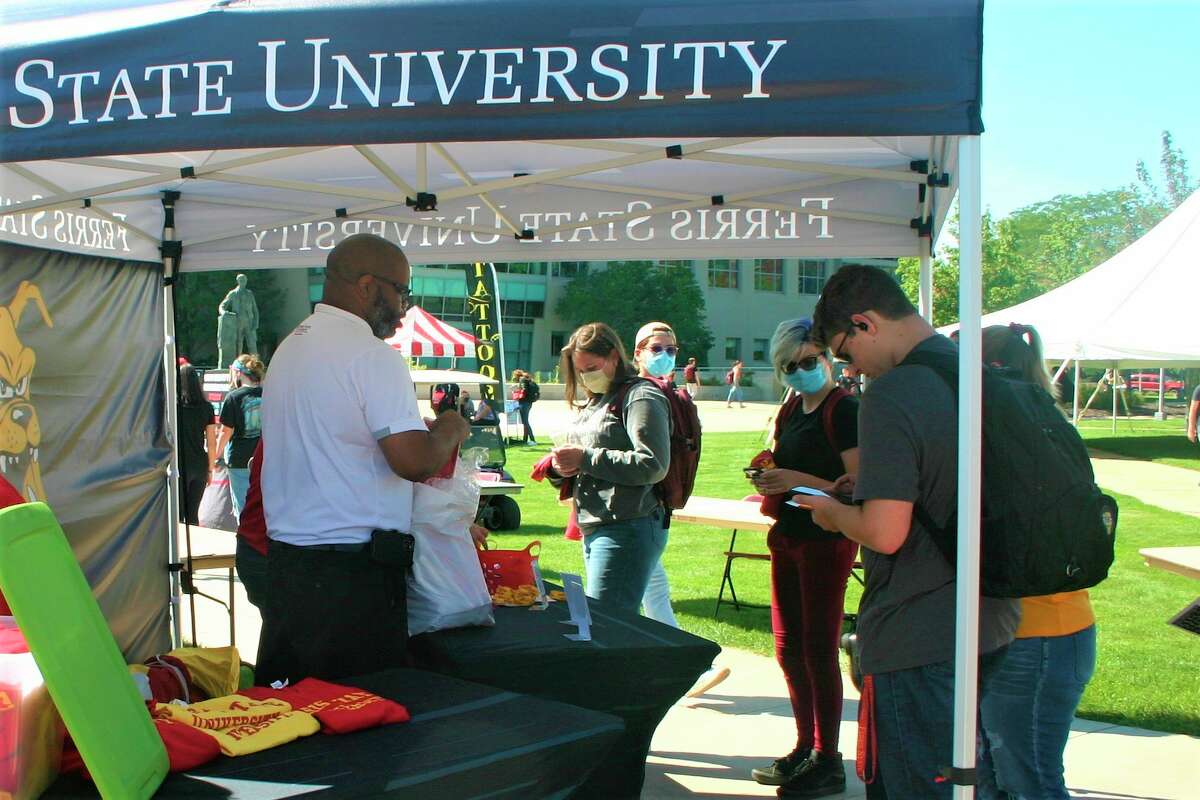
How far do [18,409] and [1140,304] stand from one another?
14836 mm

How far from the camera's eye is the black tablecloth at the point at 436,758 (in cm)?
201

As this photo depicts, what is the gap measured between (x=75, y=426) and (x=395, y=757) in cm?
375

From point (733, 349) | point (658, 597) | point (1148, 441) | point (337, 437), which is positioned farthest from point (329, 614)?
point (733, 349)

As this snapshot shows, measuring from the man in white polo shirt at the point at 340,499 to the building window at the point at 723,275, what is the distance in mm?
68612

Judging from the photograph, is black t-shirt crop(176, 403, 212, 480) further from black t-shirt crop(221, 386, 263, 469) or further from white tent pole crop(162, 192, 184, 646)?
white tent pole crop(162, 192, 184, 646)

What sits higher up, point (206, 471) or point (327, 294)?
point (327, 294)

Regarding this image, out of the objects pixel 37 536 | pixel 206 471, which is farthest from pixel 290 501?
pixel 206 471

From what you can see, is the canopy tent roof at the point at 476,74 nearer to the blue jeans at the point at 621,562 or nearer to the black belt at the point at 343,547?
the black belt at the point at 343,547

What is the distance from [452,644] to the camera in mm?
3035

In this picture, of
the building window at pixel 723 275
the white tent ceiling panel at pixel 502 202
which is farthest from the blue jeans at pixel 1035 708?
the building window at pixel 723 275

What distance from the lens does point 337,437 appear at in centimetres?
290

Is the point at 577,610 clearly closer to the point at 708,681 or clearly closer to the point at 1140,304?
the point at 708,681

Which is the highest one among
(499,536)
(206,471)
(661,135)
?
(661,135)

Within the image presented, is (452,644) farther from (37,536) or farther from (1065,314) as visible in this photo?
(1065,314)
